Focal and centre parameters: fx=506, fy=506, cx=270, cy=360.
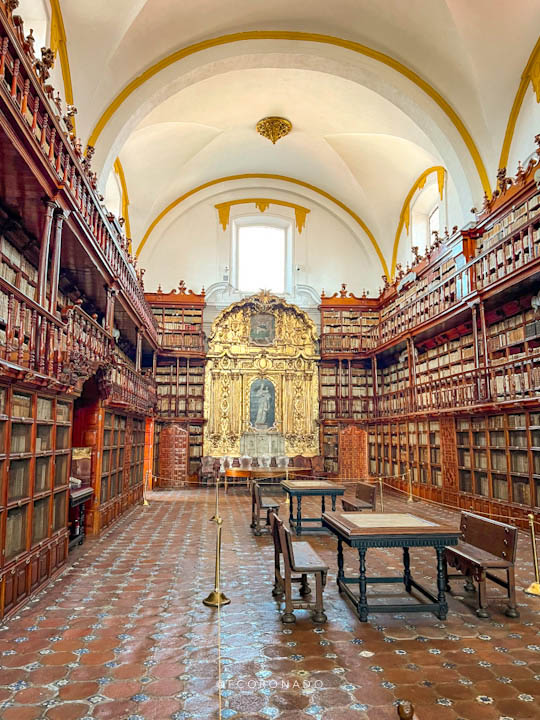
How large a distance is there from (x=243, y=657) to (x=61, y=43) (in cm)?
1044

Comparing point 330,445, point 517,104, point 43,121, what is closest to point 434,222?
point 517,104

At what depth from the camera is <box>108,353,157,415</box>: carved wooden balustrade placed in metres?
8.59

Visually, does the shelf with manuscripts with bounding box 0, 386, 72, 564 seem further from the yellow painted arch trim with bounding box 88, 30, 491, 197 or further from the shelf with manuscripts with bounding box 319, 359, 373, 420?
the shelf with manuscripts with bounding box 319, 359, 373, 420

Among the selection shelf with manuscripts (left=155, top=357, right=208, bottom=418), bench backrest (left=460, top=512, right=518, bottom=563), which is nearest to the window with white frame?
shelf with manuscripts (left=155, top=357, right=208, bottom=418)

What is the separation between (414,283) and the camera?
14.7m

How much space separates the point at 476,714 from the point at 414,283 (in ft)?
42.5

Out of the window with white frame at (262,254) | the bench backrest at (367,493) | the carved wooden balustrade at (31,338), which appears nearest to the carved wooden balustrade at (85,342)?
the carved wooden balustrade at (31,338)

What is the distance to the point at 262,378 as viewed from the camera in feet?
57.5

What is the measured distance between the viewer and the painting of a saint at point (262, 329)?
17812 millimetres

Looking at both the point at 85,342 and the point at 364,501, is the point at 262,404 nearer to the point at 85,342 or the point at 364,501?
the point at 364,501

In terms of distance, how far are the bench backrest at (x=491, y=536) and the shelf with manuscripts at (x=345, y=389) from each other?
1194 cm

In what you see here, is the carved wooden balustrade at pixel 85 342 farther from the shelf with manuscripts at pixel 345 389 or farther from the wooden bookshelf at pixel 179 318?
the shelf with manuscripts at pixel 345 389

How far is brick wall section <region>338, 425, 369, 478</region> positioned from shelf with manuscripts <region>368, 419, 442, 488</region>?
0.81ft

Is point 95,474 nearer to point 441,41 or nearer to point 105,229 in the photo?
point 105,229
